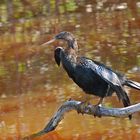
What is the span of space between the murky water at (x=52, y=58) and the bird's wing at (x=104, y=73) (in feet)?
4.18

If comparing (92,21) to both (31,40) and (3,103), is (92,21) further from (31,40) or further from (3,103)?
(3,103)

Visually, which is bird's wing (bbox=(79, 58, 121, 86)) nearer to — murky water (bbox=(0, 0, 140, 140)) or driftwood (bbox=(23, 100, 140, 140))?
driftwood (bbox=(23, 100, 140, 140))

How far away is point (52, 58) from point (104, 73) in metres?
5.55

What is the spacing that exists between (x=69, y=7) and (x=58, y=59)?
413 inches

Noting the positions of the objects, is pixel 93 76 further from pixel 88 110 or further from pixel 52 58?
pixel 52 58

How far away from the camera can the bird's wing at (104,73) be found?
7214 mm

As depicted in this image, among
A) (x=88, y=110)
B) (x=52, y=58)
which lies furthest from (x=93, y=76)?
(x=52, y=58)

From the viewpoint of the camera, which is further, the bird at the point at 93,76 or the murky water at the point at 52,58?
the murky water at the point at 52,58

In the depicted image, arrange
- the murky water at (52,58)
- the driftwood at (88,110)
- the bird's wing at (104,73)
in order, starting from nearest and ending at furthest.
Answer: the driftwood at (88,110) → the bird's wing at (104,73) → the murky water at (52,58)

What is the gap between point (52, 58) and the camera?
504 inches

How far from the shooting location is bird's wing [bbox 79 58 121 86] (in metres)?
7.21

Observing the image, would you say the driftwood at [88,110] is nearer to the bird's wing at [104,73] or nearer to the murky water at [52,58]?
the bird's wing at [104,73]

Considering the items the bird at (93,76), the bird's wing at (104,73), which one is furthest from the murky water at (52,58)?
the bird's wing at (104,73)

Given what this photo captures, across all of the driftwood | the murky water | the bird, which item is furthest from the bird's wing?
the murky water
